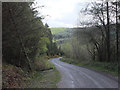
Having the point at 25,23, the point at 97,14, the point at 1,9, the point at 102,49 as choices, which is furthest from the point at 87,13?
the point at 1,9

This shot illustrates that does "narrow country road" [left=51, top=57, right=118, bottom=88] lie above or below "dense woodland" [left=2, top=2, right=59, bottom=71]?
below

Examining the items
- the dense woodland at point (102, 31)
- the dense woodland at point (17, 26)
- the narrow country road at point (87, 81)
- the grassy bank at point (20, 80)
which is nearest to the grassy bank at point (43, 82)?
the grassy bank at point (20, 80)

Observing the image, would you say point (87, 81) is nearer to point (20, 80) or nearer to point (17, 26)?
point (20, 80)

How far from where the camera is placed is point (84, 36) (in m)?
22.2


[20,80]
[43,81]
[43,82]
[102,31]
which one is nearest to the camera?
[20,80]

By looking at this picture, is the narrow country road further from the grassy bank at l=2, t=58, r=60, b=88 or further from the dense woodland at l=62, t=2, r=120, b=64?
the dense woodland at l=62, t=2, r=120, b=64

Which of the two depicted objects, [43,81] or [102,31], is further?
[102,31]

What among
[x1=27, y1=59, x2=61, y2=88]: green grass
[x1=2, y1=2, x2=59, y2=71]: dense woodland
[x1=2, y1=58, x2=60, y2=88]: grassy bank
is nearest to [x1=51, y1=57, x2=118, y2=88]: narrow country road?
[x1=27, y1=59, x2=61, y2=88]: green grass

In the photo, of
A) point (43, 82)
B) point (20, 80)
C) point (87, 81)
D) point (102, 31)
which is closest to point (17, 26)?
point (20, 80)

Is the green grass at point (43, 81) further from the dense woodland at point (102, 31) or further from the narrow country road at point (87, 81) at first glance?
the dense woodland at point (102, 31)

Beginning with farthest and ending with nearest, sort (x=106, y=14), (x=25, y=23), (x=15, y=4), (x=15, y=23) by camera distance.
Result: (x=106, y=14) → (x=25, y=23) → (x=15, y=23) → (x=15, y=4)

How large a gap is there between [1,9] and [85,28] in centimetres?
1578

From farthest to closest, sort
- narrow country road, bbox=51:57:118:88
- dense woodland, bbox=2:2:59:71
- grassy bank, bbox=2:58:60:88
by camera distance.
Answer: dense woodland, bbox=2:2:59:71 < narrow country road, bbox=51:57:118:88 < grassy bank, bbox=2:58:60:88

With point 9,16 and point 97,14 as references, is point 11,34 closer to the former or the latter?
point 9,16
